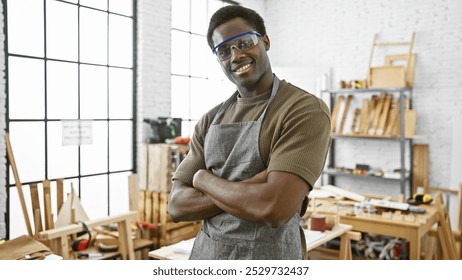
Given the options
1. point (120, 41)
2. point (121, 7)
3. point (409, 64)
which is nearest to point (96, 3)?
point (121, 7)

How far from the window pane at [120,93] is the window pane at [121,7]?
0.63 metres

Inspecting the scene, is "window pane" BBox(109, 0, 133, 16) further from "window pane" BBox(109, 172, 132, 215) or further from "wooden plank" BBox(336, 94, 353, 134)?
"wooden plank" BBox(336, 94, 353, 134)

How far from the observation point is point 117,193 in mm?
4871

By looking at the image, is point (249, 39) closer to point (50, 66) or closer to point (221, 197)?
point (221, 197)

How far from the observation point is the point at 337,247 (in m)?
4.26

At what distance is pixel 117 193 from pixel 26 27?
1.94 m

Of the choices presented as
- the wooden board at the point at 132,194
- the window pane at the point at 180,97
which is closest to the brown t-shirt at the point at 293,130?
the wooden board at the point at 132,194

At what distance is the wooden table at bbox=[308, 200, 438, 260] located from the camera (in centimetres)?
322

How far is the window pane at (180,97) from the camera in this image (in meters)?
5.50

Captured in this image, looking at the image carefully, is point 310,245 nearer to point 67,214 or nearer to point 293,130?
point 293,130

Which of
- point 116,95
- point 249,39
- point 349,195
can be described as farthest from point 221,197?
point 116,95

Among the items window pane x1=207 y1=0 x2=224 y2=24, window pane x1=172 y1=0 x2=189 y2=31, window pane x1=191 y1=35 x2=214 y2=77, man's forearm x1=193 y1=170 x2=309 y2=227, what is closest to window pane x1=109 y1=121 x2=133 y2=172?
window pane x1=191 y1=35 x2=214 y2=77

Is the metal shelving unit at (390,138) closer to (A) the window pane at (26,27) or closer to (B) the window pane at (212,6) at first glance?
(B) the window pane at (212,6)

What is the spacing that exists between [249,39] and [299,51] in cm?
567
